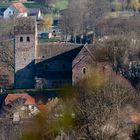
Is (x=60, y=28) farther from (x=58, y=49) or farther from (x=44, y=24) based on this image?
(x=58, y=49)

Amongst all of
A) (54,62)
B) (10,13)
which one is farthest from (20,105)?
(10,13)

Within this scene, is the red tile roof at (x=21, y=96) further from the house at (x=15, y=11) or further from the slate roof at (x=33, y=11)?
the slate roof at (x=33, y=11)

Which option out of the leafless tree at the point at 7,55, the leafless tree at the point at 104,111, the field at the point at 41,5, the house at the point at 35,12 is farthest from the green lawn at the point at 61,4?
the leafless tree at the point at 104,111

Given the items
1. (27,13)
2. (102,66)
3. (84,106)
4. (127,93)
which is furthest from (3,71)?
(27,13)

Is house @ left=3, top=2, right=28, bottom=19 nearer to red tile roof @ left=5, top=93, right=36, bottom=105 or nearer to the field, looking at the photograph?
the field

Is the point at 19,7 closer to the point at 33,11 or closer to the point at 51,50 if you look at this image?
the point at 33,11

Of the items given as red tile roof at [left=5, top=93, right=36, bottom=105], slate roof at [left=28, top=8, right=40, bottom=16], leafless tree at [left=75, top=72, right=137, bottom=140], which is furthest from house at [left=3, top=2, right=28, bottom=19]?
leafless tree at [left=75, top=72, right=137, bottom=140]
